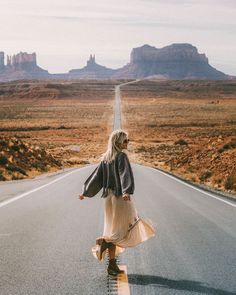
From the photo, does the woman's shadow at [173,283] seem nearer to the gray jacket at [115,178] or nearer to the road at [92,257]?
the road at [92,257]

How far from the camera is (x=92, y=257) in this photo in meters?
6.88

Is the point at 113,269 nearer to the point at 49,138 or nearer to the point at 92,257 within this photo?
Result: the point at 92,257

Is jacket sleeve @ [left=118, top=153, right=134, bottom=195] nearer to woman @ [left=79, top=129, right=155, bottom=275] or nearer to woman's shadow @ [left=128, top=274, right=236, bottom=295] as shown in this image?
woman @ [left=79, top=129, right=155, bottom=275]

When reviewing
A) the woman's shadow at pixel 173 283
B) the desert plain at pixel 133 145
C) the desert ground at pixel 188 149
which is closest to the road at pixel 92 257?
the woman's shadow at pixel 173 283

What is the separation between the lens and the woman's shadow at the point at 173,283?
17.7 feet

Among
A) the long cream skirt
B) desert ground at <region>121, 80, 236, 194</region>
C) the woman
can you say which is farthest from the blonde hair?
desert ground at <region>121, 80, 236, 194</region>

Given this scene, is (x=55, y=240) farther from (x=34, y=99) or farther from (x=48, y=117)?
(x=34, y=99)

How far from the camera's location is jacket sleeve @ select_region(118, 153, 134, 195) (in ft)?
19.6

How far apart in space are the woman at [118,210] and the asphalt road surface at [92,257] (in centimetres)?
33

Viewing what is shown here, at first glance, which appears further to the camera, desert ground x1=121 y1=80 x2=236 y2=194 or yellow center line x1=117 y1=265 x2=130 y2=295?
desert ground x1=121 y1=80 x2=236 y2=194

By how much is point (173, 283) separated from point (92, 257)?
151cm

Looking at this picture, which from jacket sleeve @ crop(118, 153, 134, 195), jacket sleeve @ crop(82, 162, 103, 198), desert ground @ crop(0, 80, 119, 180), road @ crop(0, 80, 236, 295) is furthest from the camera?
desert ground @ crop(0, 80, 119, 180)

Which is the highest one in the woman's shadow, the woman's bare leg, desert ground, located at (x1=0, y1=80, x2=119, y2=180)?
the woman's bare leg

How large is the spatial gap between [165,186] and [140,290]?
1264 centimetres
